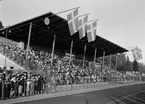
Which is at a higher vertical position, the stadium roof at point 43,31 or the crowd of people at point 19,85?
the stadium roof at point 43,31

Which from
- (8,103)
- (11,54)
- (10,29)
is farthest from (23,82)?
(10,29)

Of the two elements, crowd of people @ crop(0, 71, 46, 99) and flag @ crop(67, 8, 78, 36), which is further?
flag @ crop(67, 8, 78, 36)

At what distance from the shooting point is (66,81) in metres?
23.0

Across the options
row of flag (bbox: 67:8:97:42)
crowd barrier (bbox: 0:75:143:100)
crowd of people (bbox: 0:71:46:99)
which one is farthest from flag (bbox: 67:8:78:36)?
crowd of people (bbox: 0:71:46:99)

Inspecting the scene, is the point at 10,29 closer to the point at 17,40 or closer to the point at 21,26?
the point at 21,26

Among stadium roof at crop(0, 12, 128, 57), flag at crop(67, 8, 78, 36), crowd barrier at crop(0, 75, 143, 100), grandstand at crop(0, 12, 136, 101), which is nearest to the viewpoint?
crowd barrier at crop(0, 75, 143, 100)

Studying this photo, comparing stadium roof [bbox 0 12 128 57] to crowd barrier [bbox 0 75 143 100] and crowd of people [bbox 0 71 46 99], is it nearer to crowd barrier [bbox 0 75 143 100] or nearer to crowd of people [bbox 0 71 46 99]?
crowd barrier [bbox 0 75 143 100]

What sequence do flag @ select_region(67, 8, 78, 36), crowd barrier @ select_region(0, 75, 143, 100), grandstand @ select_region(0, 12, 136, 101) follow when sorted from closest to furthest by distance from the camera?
1. crowd barrier @ select_region(0, 75, 143, 100)
2. flag @ select_region(67, 8, 78, 36)
3. grandstand @ select_region(0, 12, 136, 101)

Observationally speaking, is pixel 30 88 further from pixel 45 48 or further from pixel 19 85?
pixel 45 48

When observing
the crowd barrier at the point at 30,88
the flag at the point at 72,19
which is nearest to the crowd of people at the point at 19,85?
the crowd barrier at the point at 30,88

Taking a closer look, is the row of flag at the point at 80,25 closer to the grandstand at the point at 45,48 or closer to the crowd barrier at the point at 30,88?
the grandstand at the point at 45,48

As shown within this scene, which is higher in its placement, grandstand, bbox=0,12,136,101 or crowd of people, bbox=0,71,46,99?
grandstand, bbox=0,12,136,101

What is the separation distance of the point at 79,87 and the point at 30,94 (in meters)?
10.0

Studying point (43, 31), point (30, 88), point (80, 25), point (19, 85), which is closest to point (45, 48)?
point (43, 31)
